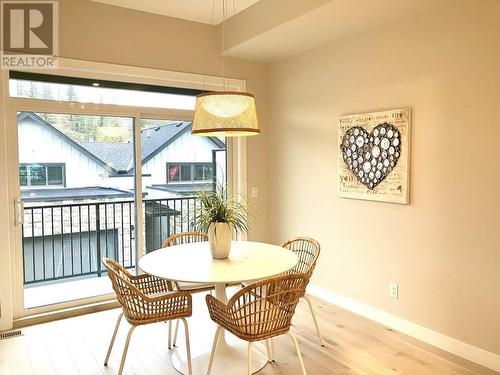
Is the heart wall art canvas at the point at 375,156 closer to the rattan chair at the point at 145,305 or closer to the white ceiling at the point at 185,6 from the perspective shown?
the white ceiling at the point at 185,6

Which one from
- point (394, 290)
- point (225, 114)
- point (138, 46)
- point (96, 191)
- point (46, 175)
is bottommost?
point (394, 290)

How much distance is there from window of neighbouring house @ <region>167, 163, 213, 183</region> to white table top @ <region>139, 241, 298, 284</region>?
1.28m

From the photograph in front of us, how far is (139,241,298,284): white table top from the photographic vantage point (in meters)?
2.24

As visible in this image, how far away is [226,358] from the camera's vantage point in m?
2.68

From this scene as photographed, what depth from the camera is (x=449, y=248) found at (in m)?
2.81

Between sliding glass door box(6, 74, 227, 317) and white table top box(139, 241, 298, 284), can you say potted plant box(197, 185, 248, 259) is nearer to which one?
white table top box(139, 241, 298, 284)

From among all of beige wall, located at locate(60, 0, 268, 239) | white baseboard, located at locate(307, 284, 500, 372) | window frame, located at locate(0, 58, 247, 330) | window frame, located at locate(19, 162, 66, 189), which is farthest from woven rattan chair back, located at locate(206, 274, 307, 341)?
beige wall, located at locate(60, 0, 268, 239)

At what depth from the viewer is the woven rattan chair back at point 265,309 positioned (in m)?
2.09

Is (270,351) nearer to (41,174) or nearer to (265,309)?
(265,309)

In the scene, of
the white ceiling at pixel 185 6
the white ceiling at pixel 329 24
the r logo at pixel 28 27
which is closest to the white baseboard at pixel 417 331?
the white ceiling at pixel 329 24

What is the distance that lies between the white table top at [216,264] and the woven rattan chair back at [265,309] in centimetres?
15

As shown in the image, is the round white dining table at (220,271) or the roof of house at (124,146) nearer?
the round white dining table at (220,271)

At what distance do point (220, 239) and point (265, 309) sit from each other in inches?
26.6

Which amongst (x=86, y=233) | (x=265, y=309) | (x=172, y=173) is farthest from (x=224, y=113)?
(x=86, y=233)
